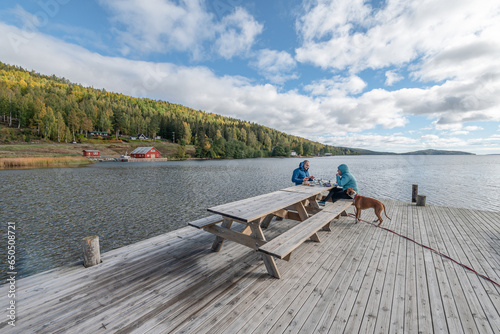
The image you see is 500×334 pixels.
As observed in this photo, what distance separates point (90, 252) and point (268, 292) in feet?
12.3

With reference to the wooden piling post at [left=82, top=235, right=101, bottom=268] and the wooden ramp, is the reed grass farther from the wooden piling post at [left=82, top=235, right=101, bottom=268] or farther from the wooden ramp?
the wooden ramp

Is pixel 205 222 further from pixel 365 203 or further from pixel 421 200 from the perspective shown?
pixel 421 200

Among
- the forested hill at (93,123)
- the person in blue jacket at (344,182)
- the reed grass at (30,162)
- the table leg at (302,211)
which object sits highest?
the forested hill at (93,123)

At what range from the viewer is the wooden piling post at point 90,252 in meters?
4.21

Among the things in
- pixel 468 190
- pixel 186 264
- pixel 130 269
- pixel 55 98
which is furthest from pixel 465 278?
pixel 55 98

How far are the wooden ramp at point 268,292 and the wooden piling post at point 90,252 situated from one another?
18 centimetres

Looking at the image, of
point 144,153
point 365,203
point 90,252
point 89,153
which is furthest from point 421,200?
point 89,153

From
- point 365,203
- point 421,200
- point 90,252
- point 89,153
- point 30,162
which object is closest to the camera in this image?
point 90,252

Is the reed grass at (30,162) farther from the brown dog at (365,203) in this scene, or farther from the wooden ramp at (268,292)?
the brown dog at (365,203)

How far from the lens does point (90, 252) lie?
425 cm

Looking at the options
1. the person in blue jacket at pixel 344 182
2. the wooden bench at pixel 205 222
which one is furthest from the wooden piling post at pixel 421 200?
the wooden bench at pixel 205 222

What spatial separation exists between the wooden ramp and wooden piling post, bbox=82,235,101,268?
0.58 ft

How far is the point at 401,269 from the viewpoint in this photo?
4109 millimetres

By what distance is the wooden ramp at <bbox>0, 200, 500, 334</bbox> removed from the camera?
107 inches
